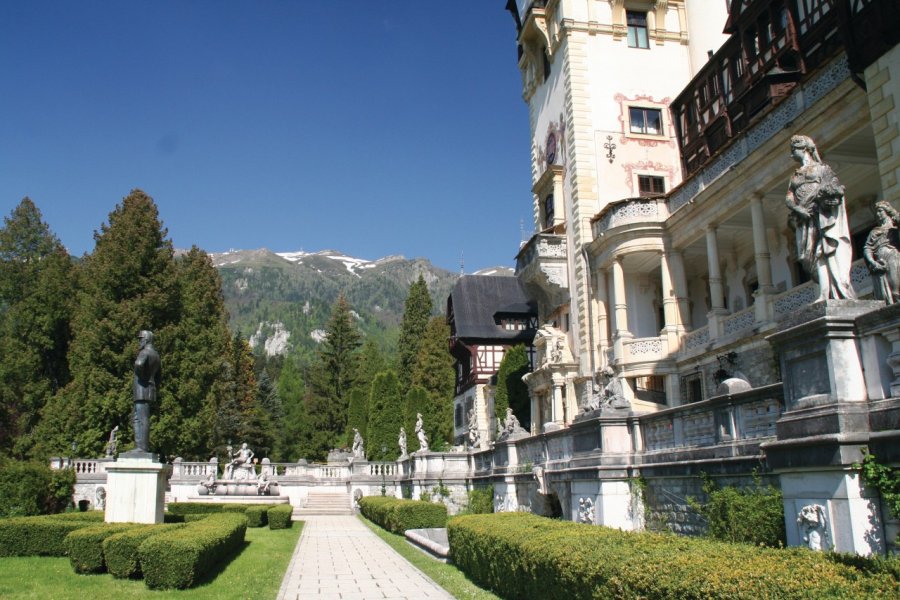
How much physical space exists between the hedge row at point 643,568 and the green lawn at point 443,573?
1.02ft

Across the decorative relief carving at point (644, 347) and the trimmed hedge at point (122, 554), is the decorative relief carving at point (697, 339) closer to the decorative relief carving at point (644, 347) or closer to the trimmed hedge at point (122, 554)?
the decorative relief carving at point (644, 347)

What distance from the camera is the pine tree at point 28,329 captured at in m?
40.1

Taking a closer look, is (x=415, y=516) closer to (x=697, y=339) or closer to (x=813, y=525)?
(x=697, y=339)

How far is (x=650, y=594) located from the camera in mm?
6809

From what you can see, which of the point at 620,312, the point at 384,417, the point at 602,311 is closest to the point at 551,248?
the point at 602,311

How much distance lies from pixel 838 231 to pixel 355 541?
59.7 feet

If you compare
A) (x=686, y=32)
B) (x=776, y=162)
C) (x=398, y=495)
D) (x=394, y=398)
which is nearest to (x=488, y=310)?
(x=394, y=398)

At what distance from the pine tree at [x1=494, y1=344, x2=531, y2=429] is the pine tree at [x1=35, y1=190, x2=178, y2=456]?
67.2 ft

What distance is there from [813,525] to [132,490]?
49.5 ft

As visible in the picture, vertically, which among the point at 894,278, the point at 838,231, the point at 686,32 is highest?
the point at 686,32

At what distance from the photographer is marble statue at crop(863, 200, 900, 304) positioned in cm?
809

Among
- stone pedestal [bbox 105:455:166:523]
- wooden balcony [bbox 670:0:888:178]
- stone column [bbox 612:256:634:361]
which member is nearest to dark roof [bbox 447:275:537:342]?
wooden balcony [bbox 670:0:888:178]

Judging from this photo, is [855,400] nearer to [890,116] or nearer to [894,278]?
[894,278]

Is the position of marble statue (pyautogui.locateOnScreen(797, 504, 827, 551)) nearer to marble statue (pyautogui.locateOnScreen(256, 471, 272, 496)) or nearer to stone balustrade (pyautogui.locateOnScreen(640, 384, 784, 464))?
stone balustrade (pyautogui.locateOnScreen(640, 384, 784, 464))
